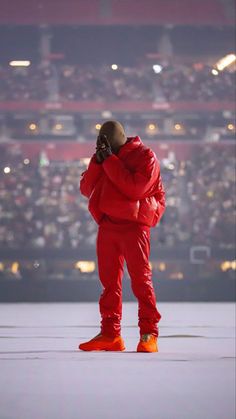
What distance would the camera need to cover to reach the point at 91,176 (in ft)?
8.71

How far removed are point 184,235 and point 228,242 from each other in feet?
2.45

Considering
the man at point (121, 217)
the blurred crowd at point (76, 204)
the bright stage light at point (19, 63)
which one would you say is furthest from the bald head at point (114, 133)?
the bright stage light at point (19, 63)

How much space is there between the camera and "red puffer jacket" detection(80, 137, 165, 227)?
8.44ft

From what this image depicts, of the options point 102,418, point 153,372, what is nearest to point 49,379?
point 153,372

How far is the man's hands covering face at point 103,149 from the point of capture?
2.60 m

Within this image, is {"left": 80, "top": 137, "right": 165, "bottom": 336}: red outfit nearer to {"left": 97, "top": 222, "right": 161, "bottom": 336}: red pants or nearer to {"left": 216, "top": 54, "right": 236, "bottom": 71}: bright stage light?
{"left": 97, "top": 222, "right": 161, "bottom": 336}: red pants

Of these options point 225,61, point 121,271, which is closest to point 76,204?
point 225,61

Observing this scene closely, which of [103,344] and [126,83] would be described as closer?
[103,344]

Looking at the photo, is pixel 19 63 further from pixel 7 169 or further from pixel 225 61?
pixel 225 61

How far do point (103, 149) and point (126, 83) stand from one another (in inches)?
429

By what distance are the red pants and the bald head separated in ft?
0.80

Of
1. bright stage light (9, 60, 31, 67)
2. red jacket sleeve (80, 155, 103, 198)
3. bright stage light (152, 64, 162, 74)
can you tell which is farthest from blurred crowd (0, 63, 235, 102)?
red jacket sleeve (80, 155, 103, 198)

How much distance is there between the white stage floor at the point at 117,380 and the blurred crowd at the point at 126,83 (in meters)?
10.1

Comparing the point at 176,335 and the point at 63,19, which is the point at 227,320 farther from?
the point at 63,19
